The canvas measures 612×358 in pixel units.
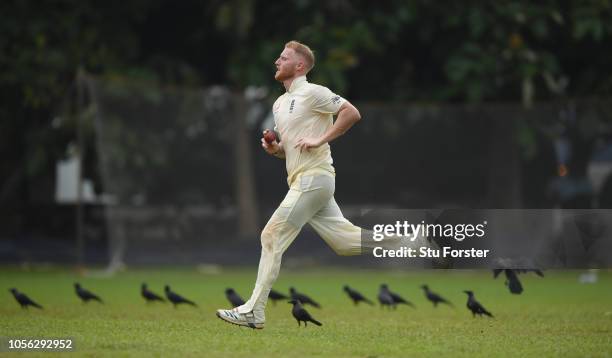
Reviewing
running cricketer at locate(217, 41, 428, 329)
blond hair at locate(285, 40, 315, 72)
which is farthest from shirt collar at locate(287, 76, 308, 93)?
blond hair at locate(285, 40, 315, 72)

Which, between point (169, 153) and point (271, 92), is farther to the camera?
point (271, 92)

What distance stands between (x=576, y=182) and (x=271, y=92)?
20.1 ft

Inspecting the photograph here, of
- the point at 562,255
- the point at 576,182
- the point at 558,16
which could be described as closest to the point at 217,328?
the point at 562,255

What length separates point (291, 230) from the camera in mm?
9758

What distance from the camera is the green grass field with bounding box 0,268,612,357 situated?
885 cm

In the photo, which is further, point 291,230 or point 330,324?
point 330,324

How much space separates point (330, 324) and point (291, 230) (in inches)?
71.7

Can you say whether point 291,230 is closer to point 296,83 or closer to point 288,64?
point 296,83

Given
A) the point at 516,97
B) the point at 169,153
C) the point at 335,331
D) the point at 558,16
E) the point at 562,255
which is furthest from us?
the point at 516,97

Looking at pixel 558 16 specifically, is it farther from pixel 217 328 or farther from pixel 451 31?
pixel 217 328

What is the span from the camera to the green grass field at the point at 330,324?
8.85 meters

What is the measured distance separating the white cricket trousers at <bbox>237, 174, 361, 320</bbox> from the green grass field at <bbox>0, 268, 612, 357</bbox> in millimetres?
368

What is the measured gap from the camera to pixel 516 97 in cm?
2494

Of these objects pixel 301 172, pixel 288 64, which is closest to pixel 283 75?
pixel 288 64
